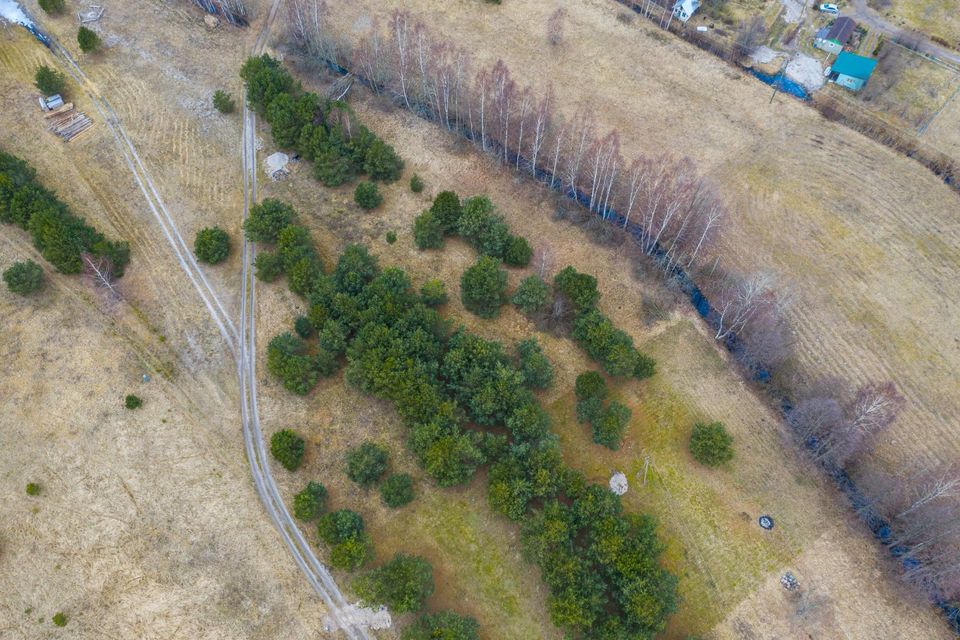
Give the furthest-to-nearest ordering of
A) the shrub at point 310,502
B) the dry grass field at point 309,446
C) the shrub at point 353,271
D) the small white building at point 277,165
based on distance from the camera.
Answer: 1. the small white building at point 277,165
2. the shrub at point 353,271
3. the shrub at point 310,502
4. the dry grass field at point 309,446

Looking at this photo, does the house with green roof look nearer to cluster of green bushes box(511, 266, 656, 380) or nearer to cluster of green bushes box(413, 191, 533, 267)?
Result: cluster of green bushes box(511, 266, 656, 380)

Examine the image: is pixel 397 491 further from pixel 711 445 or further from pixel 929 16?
pixel 929 16

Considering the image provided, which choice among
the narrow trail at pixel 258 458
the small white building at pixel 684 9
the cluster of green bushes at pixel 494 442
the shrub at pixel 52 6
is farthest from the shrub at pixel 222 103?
the small white building at pixel 684 9

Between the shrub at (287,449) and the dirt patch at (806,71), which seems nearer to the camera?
the shrub at (287,449)

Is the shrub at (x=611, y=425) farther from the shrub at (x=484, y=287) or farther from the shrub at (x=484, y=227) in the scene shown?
the shrub at (x=484, y=227)

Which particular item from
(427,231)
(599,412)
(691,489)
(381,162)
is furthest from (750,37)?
(691,489)

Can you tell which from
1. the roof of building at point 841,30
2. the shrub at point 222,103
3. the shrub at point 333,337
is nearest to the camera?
the shrub at point 333,337

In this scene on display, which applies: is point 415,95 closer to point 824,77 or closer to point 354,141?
point 354,141
